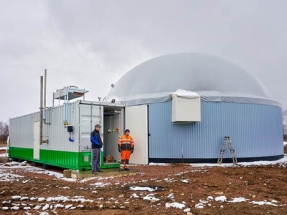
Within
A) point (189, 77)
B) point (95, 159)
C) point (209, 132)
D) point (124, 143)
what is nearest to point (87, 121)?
point (95, 159)

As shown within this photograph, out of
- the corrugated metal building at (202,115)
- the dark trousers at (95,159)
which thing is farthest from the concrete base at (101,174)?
the corrugated metal building at (202,115)

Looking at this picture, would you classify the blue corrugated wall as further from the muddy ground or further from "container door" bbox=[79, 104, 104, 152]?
the muddy ground

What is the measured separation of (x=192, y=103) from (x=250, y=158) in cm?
462

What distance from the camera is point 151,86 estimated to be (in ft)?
54.8

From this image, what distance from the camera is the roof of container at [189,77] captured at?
16.3 m

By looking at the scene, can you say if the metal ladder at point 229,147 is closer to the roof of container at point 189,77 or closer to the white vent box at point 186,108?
the white vent box at point 186,108

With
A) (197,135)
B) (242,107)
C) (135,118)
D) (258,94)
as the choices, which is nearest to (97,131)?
(135,118)

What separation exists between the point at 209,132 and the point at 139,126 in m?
3.65

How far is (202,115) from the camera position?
15.3m

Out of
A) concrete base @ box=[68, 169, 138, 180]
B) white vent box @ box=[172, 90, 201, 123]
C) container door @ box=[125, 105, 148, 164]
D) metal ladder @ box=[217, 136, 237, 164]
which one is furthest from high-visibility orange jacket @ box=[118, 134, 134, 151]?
metal ladder @ box=[217, 136, 237, 164]

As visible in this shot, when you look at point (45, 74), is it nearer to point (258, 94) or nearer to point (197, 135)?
point (197, 135)

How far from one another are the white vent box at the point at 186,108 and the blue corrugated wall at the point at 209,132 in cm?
64

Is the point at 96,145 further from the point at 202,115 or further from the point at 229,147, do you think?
the point at 229,147

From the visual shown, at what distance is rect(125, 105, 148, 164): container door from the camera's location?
14.7m
